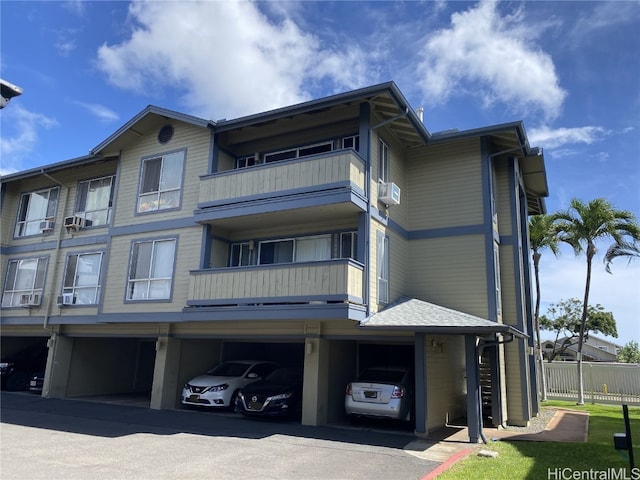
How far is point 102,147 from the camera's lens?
1688 cm

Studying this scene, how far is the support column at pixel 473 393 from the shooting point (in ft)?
35.6

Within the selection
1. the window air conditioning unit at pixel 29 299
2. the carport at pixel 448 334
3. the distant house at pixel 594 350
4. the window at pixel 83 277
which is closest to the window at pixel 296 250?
the carport at pixel 448 334

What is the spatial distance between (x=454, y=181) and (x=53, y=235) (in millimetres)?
15194

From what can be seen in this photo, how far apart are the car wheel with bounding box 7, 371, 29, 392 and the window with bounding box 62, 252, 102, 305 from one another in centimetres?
482

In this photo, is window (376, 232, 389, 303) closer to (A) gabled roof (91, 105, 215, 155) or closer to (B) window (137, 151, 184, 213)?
(A) gabled roof (91, 105, 215, 155)

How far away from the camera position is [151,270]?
1551 centimetres

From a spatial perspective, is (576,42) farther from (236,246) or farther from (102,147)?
(102,147)

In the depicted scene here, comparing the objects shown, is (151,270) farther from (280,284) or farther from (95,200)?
(280,284)

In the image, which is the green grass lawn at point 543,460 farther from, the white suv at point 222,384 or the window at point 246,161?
the window at point 246,161

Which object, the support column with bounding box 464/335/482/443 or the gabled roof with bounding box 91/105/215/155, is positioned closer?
the support column with bounding box 464/335/482/443

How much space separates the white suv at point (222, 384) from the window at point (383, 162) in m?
7.21

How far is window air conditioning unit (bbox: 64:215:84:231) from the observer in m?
17.9

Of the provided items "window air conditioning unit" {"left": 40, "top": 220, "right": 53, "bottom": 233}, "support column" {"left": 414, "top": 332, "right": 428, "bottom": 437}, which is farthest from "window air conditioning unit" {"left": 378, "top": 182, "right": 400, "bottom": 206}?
"window air conditioning unit" {"left": 40, "top": 220, "right": 53, "bottom": 233}

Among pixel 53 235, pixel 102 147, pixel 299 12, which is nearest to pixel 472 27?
pixel 299 12
